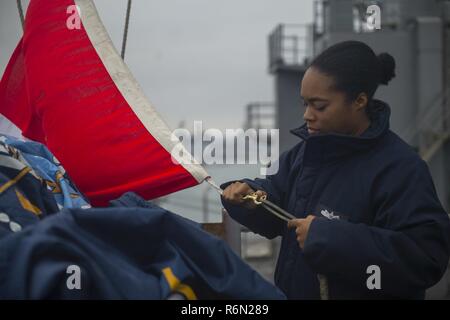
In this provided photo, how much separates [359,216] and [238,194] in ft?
1.39

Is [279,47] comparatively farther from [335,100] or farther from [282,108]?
[335,100]

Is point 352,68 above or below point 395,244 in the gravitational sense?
above

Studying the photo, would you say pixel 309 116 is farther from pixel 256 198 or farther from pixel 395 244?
pixel 395 244

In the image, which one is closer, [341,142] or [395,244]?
[395,244]

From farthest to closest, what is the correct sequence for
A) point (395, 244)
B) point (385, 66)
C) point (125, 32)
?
1. point (125, 32)
2. point (385, 66)
3. point (395, 244)

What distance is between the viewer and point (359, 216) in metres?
2.03

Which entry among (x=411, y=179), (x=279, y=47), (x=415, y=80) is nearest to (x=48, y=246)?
(x=411, y=179)

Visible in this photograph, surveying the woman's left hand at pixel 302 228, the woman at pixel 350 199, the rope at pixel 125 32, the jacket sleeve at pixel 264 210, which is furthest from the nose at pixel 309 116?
the rope at pixel 125 32

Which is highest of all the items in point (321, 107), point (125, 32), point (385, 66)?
point (125, 32)

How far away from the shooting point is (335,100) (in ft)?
7.07

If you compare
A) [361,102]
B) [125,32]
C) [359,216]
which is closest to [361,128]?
[361,102]

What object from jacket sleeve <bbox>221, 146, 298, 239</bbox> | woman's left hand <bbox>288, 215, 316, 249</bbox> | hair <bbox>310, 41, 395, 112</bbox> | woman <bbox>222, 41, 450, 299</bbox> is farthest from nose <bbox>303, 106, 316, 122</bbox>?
woman's left hand <bbox>288, 215, 316, 249</bbox>

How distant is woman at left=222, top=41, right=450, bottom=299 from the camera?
6.14ft

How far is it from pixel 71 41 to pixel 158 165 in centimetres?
70
